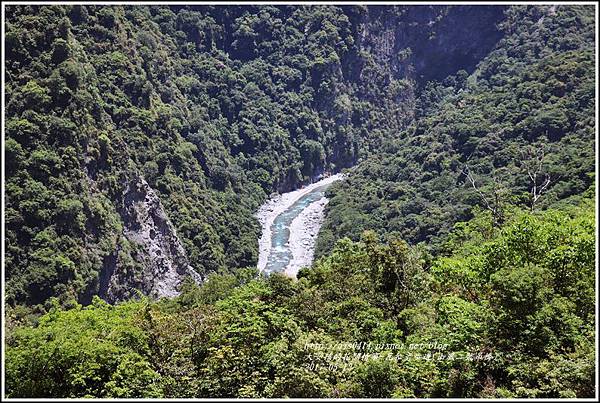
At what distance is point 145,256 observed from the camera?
57.9m

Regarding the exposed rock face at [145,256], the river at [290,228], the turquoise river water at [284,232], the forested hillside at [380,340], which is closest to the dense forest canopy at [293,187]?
the forested hillside at [380,340]

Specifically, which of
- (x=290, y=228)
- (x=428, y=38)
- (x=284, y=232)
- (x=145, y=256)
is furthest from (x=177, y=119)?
(x=428, y=38)

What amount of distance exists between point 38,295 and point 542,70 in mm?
64613

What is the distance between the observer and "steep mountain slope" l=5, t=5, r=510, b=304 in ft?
160

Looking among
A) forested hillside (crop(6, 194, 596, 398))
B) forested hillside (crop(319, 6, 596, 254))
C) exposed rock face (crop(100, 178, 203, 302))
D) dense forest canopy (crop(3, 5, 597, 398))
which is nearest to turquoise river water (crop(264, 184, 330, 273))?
dense forest canopy (crop(3, 5, 597, 398))

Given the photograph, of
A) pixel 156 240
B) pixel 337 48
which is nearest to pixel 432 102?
pixel 337 48

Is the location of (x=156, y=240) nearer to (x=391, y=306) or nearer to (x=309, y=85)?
(x=391, y=306)

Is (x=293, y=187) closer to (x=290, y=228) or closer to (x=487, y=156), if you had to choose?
(x=290, y=228)

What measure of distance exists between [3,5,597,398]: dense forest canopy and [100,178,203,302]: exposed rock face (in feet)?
0.92

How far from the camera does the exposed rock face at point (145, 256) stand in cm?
5325

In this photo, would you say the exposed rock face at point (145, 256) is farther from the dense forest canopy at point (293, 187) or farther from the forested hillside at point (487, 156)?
the forested hillside at point (487, 156)

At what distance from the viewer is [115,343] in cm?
1557

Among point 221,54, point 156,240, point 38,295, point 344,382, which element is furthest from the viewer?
point 221,54

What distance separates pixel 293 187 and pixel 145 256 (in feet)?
162
